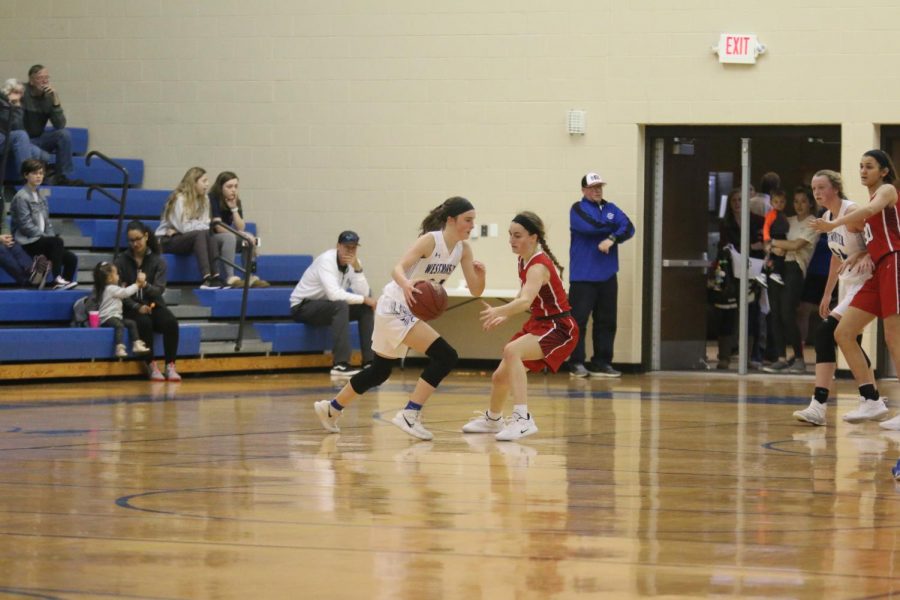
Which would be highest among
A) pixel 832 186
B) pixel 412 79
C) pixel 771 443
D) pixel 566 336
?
pixel 412 79

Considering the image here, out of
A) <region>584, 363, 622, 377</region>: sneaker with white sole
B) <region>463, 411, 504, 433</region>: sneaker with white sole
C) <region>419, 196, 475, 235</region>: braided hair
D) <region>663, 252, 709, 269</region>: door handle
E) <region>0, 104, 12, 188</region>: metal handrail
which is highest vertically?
<region>0, 104, 12, 188</region>: metal handrail

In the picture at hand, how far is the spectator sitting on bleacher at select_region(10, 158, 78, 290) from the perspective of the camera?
1278 centimetres

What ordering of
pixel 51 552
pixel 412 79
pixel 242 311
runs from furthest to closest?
1. pixel 412 79
2. pixel 242 311
3. pixel 51 552

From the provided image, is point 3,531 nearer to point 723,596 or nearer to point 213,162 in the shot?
point 723,596

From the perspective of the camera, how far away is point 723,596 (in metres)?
4.28

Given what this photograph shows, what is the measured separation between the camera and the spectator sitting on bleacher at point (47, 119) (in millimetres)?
14273

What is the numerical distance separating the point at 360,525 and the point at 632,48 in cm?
937

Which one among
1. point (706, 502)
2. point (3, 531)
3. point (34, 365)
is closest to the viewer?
point (3, 531)

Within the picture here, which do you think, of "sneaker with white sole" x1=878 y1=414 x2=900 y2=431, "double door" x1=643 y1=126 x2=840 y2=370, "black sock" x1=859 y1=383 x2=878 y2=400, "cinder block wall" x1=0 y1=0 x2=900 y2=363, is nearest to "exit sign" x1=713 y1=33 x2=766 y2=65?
"cinder block wall" x1=0 y1=0 x2=900 y2=363

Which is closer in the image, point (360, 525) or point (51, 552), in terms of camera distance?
point (51, 552)

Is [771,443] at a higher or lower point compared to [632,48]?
lower

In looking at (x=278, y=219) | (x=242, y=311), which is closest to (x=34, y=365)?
(x=242, y=311)

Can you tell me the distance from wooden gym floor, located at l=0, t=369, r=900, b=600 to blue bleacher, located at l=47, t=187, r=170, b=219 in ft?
13.6

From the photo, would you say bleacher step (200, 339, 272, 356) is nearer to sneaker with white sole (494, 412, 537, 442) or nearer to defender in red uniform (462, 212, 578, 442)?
defender in red uniform (462, 212, 578, 442)
